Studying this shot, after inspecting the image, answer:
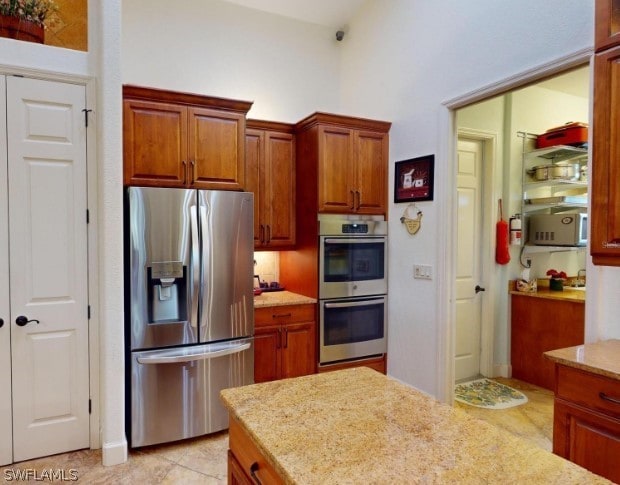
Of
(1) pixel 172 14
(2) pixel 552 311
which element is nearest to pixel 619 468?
(2) pixel 552 311

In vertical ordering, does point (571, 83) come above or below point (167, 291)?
above

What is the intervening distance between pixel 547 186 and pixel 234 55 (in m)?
3.38

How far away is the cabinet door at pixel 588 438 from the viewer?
1621 mm

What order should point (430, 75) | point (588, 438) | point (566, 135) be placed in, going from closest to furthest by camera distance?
point (588, 438) < point (430, 75) < point (566, 135)

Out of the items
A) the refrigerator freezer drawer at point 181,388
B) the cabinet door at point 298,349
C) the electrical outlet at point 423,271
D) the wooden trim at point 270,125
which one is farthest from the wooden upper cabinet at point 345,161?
the refrigerator freezer drawer at point 181,388

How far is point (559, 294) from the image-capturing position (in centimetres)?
371

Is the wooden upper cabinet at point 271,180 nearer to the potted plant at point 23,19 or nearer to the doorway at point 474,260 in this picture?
the potted plant at point 23,19

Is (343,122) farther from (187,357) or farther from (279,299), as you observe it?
(187,357)

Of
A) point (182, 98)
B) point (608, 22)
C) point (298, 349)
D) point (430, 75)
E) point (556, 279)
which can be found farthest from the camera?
point (556, 279)

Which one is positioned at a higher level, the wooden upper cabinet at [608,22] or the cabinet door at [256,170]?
the wooden upper cabinet at [608,22]

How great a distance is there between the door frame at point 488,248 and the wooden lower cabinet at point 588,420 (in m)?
2.19

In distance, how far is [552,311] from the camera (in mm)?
3611

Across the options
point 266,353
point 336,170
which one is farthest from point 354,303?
point 336,170

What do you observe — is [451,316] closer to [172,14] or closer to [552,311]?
[552,311]
